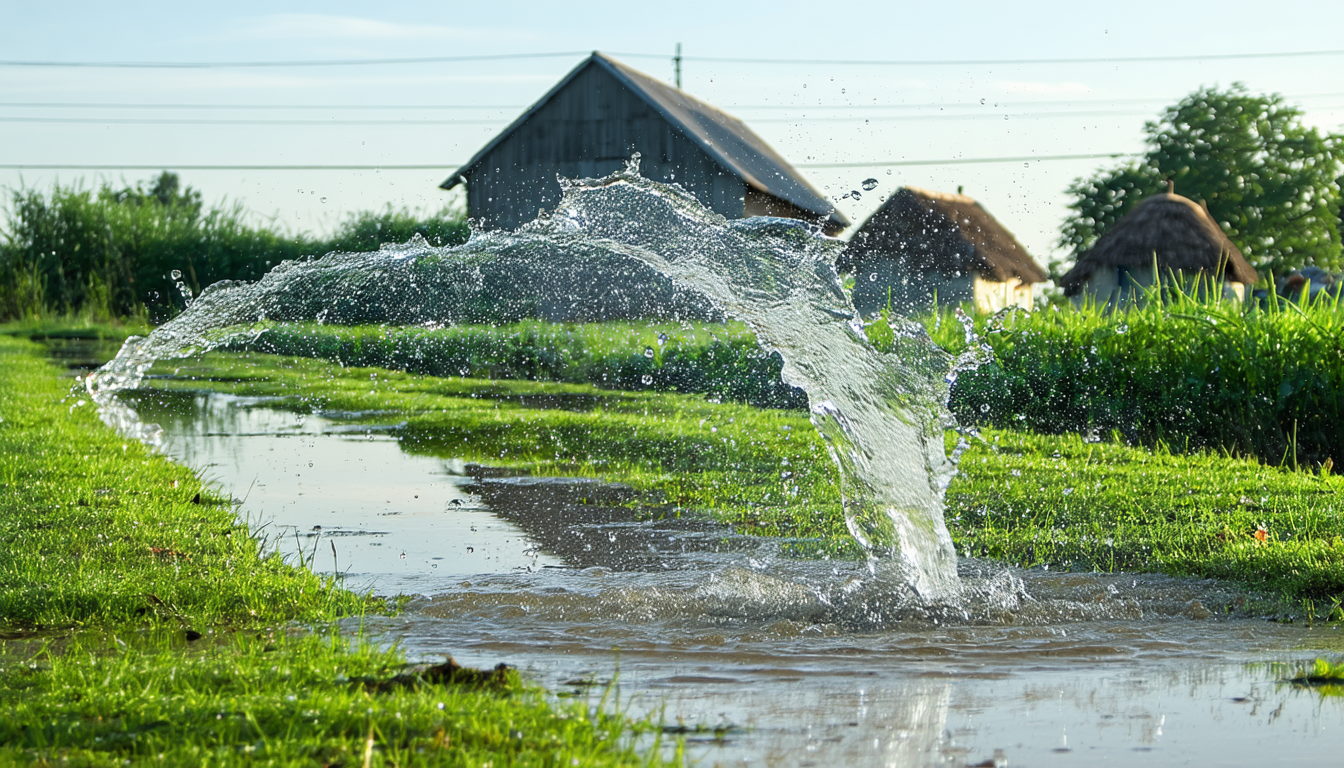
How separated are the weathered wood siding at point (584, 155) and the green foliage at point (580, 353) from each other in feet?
20.3

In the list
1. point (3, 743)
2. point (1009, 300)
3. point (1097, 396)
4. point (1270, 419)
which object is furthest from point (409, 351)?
point (1009, 300)

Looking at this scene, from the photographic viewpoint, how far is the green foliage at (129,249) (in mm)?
30656

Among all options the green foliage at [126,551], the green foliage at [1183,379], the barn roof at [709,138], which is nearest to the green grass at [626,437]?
the green foliage at [1183,379]

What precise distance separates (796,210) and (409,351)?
15.8 meters

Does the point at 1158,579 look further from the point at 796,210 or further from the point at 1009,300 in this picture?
the point at 1009,300

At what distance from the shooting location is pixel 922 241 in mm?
37781

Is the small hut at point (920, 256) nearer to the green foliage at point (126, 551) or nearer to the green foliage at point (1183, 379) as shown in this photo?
the green foliage at point (1183, 379)

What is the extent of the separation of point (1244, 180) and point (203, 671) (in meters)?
53.8

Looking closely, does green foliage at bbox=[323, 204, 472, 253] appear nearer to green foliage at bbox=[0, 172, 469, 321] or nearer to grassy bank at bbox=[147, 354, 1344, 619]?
green foliage at bbox=[0, 172, 469, 321]

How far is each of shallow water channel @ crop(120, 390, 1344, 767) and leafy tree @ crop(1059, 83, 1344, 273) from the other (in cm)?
4792

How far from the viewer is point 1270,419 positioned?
29.5 feet

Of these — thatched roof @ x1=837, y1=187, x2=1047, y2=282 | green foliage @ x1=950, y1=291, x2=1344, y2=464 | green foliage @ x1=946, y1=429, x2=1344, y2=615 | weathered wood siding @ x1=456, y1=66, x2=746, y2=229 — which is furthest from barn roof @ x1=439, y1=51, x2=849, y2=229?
green foliage @ x1=946, y1=429, x2=1344, y2=615

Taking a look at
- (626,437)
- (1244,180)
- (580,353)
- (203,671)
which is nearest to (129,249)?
(580,353)

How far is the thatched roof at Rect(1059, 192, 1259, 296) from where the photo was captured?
34.9 meters
